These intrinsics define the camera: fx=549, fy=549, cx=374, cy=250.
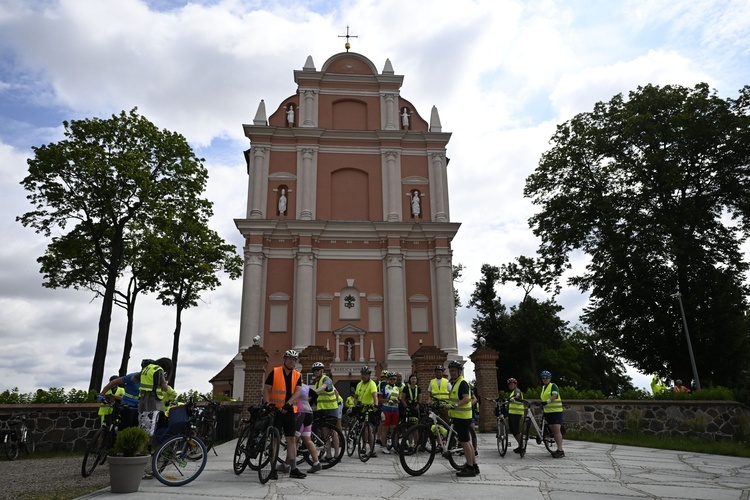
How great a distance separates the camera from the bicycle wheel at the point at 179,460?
745cm

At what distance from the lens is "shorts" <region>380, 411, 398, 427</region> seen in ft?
39.5

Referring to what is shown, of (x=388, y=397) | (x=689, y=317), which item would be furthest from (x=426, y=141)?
(x=388, y=397)

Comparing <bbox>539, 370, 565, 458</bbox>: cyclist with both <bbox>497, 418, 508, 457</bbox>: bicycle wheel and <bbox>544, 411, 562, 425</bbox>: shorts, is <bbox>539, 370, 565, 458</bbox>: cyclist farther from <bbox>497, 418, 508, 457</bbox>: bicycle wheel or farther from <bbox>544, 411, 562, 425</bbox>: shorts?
<bbox>497, 418, 508, 457</bbox>: bicycle wheel

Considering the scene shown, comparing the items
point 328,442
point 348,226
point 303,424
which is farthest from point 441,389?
point 348,226

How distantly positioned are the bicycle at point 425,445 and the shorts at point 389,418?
300cm

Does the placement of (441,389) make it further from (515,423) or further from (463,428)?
(463,428)

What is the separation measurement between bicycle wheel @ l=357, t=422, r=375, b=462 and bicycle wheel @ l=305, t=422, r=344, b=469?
1171 mm

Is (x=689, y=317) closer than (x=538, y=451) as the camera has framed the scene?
No

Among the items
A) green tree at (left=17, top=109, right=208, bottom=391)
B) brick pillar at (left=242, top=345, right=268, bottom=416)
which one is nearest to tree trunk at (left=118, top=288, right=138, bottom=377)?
green tree at (left=17, top=109, right=208, bottom=391)

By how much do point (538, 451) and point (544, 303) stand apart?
3155 centimetres

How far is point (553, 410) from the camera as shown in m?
11.0

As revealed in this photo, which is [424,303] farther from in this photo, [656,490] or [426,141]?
[656,490]

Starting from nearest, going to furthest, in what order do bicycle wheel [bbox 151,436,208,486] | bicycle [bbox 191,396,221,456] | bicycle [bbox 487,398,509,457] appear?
bicycle wheel [bbox 151,436,208,486], bicycle [bbox 487,398,509,457], bicycle [bbox 191,396,221,456]

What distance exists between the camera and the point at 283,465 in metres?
8.37
